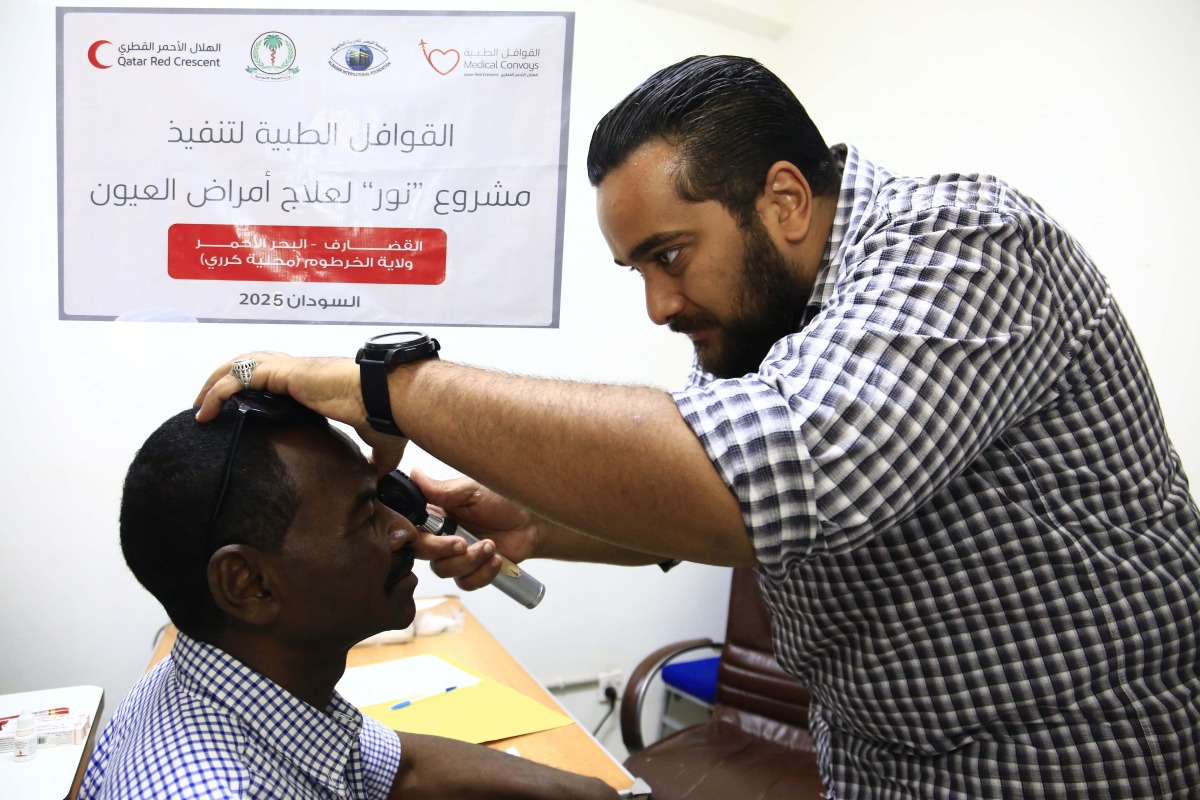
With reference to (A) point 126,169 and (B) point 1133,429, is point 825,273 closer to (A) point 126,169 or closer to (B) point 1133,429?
(B) point 1133,429

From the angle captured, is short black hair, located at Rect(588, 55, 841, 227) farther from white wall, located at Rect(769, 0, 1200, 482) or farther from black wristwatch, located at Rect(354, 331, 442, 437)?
white wall, located at Rect(769, 0, 1200, 482)

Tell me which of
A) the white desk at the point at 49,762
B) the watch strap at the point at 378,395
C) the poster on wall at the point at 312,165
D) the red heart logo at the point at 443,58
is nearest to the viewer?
the watch strap at the point at 378,395

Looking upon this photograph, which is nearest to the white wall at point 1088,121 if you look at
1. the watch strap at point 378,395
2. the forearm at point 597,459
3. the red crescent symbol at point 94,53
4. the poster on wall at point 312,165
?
the poster on wall at point 312,165

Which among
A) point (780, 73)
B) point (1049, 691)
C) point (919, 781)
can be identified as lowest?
point (919, 781)

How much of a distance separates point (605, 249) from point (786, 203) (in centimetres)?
150

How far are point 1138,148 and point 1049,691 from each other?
154 centimetres

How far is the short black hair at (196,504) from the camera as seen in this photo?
969 millimetres

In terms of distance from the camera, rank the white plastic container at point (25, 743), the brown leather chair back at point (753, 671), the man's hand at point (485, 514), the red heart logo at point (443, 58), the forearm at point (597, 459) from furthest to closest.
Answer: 1. the brown leather chair back at point (753, 671)
2. the red heart logo at point (443, 58)
3. the man's hand at point (485, 514)
4. the white plastic container at point (25, 743)
5. the forearm at point (597, 459)

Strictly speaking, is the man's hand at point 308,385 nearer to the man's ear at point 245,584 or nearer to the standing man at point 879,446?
the standing man at point 879,446

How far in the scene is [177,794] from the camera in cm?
80

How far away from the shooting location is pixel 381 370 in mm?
852

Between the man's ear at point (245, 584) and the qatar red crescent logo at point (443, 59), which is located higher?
the qatar red crescent logo at point (443, 59)

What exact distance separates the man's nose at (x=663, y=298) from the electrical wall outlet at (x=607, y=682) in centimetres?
192

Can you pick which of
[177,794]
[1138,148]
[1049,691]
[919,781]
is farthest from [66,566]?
[1138,148]
